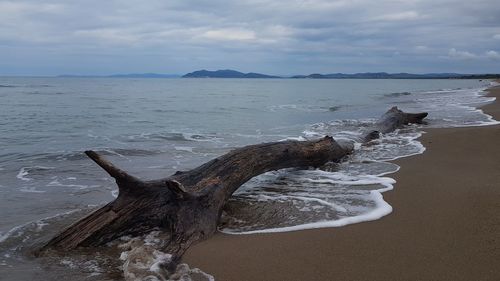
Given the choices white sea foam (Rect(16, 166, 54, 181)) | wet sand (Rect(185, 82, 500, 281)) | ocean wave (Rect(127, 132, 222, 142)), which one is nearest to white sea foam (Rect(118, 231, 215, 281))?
wet sand (Rect(185, 82, 500, 281))

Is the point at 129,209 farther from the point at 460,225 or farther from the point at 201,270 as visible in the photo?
the point at 460,225

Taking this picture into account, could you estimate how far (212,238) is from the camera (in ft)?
17.0

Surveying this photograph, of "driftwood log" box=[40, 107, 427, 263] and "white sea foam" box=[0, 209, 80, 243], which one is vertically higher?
"driftwood log" box=[40, 107, 427, 263]

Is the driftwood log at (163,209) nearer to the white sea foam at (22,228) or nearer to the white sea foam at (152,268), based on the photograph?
the white sea foam at (152,268)

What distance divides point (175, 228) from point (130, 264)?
915 millimetres

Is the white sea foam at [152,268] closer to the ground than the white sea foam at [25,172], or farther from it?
farther from it

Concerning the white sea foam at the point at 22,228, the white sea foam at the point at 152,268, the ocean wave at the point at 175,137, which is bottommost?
the ocean wave at the point at 175,137

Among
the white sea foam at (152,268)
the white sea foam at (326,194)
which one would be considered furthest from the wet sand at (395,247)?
the white sea foam at (326,194)

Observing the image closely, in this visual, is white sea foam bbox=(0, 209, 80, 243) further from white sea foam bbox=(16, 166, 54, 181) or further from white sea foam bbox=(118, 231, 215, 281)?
white sea foam bbox=(16, 166, 54, 181)

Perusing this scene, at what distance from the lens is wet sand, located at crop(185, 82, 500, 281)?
3963 millimetres

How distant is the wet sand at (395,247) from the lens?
3.96 m

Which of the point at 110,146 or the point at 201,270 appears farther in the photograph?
the point at 110,146

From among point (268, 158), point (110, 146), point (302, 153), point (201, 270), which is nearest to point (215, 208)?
point (201, 270)

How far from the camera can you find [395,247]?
447 centimetres
